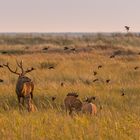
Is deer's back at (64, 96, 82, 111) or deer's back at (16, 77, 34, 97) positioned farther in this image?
deer's back at (16, 77, 34, 97)

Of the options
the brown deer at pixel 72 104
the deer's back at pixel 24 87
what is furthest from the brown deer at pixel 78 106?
the deer's back at pixel 24 87

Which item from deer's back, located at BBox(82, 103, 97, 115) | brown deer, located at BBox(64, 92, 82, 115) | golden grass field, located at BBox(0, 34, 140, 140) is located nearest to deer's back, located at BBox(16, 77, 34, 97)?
golden grass field, located at BBox(0, 34, 140, 140)

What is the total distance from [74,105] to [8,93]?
3.15 m

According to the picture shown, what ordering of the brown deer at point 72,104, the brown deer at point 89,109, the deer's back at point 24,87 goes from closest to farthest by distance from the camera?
the brown deer at point 89,109, the brown deer at point 72,104, the deer's back at point 24,87

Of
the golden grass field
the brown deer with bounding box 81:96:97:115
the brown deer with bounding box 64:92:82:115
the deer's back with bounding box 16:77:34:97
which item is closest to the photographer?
the golden grass field

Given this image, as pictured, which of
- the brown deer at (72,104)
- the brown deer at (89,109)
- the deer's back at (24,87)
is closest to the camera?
the brown deer at (89,109)

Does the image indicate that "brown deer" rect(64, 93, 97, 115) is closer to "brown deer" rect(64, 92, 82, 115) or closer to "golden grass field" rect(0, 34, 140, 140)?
"brown deer" rect(64, 92, 82, 115)

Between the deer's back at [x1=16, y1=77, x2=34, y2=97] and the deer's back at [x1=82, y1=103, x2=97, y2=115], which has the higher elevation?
the deer's back at [x1=16, y1=77, x2=34, y2=97]

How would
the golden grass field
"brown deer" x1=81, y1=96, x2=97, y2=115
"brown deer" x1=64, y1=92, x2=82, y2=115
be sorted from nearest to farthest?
the golden grass field < "brown deer" x1=81, y1=96, x2=97, y2=115 < "brown deer" x1=64, y1=92, x2=82, y2=115

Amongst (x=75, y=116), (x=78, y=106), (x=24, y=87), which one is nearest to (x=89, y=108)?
(x=78, y=106)

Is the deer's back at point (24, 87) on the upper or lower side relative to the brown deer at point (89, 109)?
upper

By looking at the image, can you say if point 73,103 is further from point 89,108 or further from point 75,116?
point 75,116

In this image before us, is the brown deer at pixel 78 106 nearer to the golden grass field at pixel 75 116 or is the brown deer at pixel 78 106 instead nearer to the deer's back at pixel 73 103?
the deer's back at pixel 73 103

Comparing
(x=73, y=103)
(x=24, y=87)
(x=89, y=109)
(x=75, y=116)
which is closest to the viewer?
(x=75, y=116)
